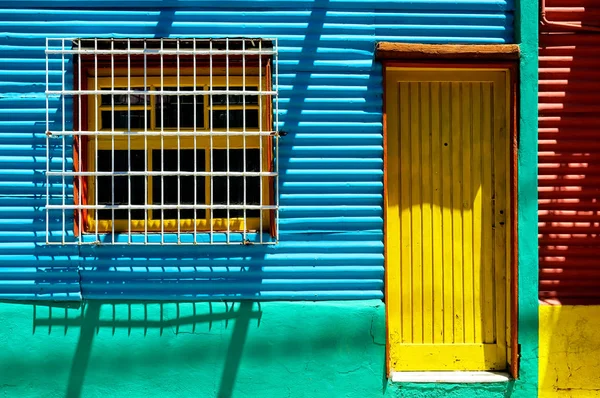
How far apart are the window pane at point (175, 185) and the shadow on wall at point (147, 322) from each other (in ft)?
2.25

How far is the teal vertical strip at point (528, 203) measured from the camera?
13.9 ft

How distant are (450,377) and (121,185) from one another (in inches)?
114

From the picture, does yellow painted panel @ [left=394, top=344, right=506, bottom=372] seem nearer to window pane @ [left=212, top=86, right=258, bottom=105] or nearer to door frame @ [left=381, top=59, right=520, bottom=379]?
door frame @ [left=381, top=59, right=520, bottom=379]

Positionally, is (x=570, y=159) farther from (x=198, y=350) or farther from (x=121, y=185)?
(x=121, y=185)

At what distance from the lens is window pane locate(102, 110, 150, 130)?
4309 millimetres

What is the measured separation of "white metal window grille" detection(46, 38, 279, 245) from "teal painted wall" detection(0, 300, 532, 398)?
1.84ft

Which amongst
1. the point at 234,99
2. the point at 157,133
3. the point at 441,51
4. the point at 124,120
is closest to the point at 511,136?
the point at 441,51

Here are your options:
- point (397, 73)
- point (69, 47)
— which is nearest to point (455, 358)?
point (397, 73)

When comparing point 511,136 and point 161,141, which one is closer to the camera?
point 161,141

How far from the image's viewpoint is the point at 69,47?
4215mm

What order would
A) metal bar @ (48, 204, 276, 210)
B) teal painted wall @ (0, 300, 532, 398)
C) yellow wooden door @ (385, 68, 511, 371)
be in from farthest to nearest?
yellow wooden door @ (385, 68, 511, 371), teal painted wall @ (0, 300, 532, 398), metal bar @ (48, 204, 276, 210)

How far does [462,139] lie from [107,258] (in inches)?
112

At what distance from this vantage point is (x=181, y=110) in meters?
4.33

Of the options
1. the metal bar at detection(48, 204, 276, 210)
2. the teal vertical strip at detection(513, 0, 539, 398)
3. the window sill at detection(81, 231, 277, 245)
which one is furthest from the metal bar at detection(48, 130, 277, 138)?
the teal vertical strip at detection(513, 0, 539, 398)
